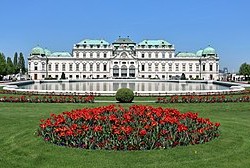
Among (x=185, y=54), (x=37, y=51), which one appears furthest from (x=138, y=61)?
(x=37, y=51)

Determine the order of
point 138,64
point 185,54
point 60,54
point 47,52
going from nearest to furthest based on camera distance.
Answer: point 138,64, point 60,54, point 185,54, point 47,52

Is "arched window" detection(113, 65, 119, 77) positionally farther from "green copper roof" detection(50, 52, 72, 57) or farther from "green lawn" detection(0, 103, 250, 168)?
"green lawn" detection(0, 103, 250, 168)

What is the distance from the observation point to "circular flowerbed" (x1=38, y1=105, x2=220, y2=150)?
33.0 feet

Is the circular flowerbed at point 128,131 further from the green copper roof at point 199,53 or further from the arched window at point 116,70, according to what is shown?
the green copper roof at point 199,53

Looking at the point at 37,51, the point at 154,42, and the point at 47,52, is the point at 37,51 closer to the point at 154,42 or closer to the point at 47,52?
the point at 47,52

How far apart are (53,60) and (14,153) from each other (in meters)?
111

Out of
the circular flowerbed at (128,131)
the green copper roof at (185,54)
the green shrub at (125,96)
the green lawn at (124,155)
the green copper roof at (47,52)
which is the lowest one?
the green lawn at (124,155)

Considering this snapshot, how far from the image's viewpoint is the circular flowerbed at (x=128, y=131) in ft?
33.0

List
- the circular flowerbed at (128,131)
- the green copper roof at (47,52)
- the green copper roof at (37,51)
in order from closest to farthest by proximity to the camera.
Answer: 1. the circular flowerbed at (128,131)
2. the green copper roof at (37,51)
3. the green copper roof at (47,52)

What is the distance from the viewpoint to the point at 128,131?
983 centimetres

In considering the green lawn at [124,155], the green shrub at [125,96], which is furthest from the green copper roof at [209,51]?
the green lawn at [124,155]

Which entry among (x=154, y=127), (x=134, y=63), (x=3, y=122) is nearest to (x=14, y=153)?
(x=154, y=127)

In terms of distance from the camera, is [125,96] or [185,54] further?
[185,54]

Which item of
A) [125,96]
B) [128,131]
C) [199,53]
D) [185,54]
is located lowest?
[128,131]
